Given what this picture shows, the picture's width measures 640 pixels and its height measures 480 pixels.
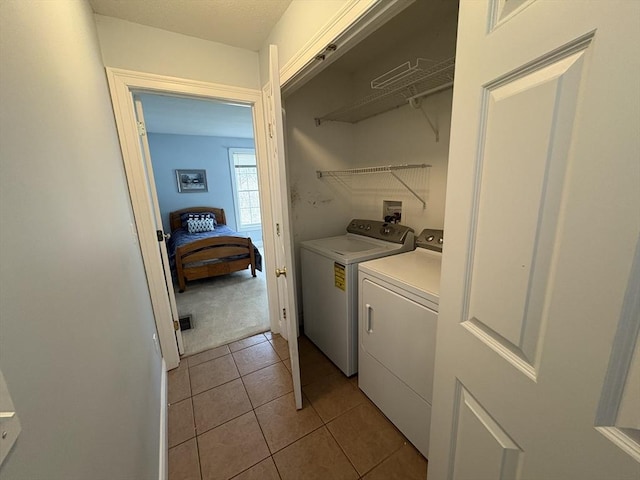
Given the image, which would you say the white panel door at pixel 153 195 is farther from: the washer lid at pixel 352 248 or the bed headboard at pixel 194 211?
the bed headboard at pixel 194 211

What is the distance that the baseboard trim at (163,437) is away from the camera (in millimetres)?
1259

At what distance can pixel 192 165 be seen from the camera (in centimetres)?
542

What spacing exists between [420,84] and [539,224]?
1.41 metres

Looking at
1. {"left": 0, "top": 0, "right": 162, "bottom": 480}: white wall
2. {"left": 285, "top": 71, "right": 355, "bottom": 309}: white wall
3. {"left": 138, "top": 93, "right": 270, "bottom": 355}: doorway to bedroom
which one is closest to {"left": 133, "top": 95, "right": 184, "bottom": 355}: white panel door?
{"left": 138, "top": 93, "right": 270, "bottom": 355}: doorway to bedroom

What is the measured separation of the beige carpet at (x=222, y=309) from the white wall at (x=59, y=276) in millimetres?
1363

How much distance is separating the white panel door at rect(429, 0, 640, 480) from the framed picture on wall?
573 cm

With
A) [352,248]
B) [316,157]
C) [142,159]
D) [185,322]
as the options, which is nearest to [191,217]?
[185,322]

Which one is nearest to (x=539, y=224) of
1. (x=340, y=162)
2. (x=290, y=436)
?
(x=290, y=436)

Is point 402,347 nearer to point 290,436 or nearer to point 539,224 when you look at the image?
point 290,436

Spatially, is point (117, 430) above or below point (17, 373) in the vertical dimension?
below

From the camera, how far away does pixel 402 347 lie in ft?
4.42

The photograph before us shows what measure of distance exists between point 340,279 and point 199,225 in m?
4.09

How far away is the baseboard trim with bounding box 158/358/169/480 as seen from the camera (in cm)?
126

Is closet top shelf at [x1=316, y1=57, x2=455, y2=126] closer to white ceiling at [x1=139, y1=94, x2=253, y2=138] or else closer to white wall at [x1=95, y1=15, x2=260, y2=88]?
white wall at [x1=95, y1=15, x2=260, y2=88]
